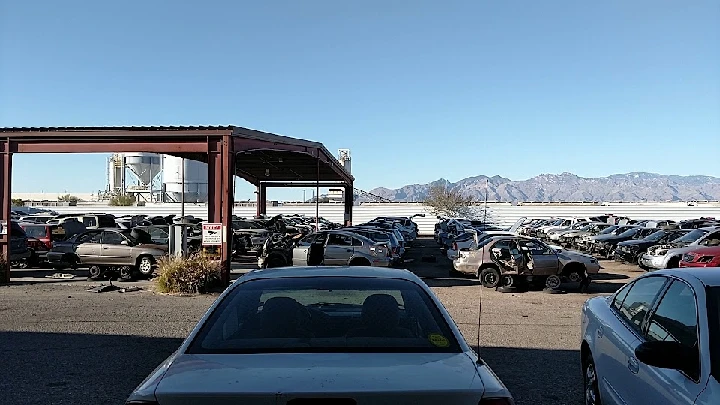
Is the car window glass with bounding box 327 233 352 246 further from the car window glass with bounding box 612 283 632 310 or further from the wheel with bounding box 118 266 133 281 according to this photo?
the car window glass with bounding box 612 283 632 310

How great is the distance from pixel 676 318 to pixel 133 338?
8307 mm

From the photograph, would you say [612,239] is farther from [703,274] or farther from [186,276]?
[703,274]

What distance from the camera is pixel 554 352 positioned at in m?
9.64

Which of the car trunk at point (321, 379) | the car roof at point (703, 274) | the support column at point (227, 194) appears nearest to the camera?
the car trunk at point (321, 379)

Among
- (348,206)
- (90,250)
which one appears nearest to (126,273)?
(90,250)

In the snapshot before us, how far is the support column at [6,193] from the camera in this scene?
1875 centimetres

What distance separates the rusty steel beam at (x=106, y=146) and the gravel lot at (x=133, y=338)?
3823mm

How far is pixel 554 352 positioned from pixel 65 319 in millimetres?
8699

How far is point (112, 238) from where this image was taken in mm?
20578

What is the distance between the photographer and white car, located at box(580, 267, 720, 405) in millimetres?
3903

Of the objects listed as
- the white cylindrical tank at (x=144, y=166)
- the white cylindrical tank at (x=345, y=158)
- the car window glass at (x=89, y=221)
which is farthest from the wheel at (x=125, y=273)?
the white cylindrical tank at (x=144, y=166)

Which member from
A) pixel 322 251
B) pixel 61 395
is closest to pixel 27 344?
pixel 61 395

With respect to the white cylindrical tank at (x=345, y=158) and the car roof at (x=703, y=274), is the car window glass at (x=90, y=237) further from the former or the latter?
the white cylindrical tank at (x=345, y=158)

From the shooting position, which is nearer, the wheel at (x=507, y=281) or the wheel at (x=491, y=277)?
the wheel at (x=507, y=281)
